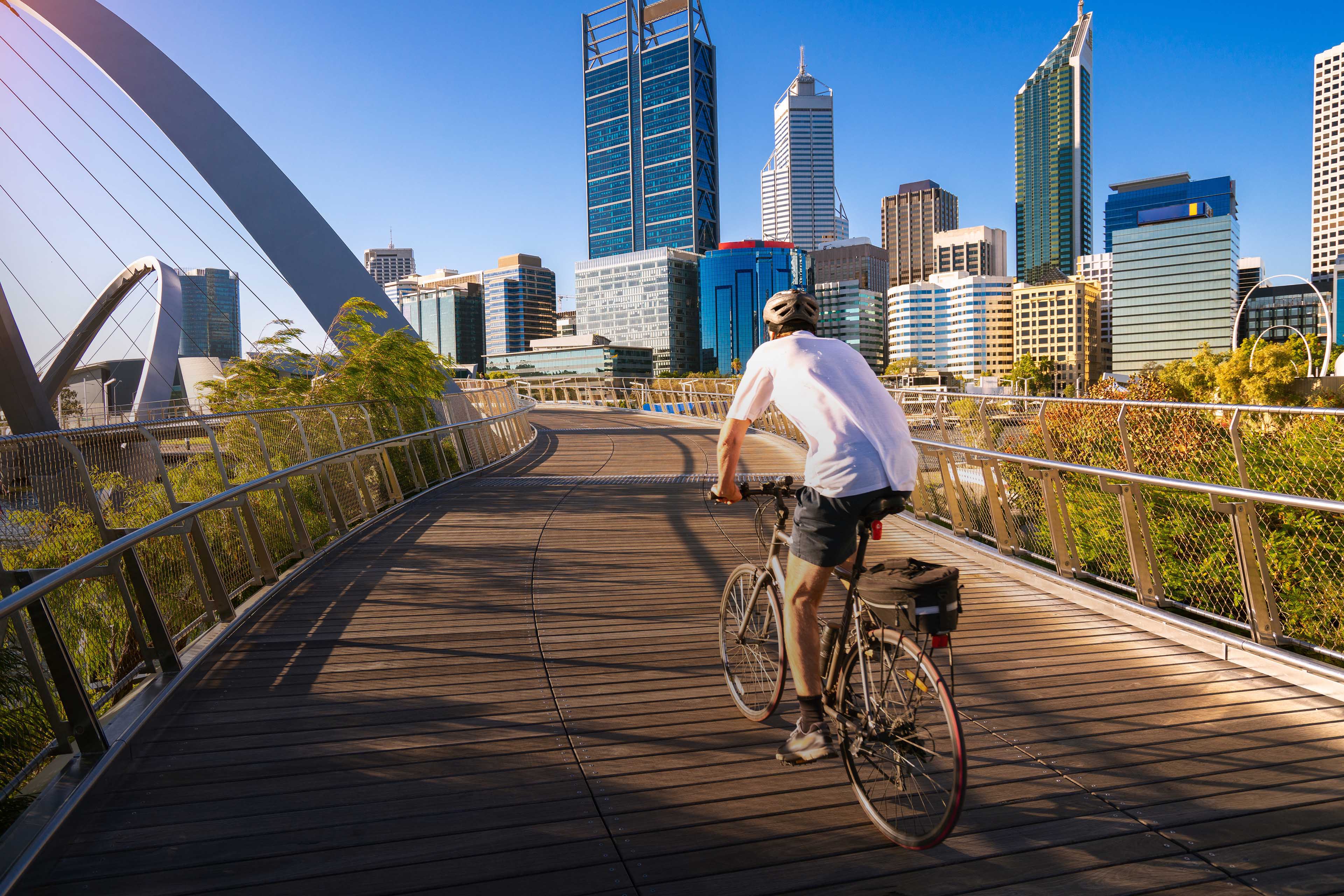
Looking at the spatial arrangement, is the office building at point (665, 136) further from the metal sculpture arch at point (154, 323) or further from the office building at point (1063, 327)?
the metal sculpture arch at point (154, 323)

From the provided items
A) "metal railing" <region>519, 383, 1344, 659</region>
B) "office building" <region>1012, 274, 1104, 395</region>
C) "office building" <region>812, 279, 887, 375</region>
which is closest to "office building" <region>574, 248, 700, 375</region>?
A: "office building" <region>812, 279, 887, 375</region>

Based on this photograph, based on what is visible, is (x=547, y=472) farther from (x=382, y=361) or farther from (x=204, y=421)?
(x=204, y=421)

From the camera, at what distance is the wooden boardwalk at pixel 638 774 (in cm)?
256

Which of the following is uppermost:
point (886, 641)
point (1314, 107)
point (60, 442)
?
point (1314, 107)

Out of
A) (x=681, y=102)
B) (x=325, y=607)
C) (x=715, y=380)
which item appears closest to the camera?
(x=325, y=607)

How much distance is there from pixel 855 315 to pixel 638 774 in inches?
7700

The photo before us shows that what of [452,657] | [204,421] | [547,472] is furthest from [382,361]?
[452,657]

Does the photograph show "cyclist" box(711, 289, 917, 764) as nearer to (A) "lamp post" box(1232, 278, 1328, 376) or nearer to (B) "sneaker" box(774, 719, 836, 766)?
(B) "sneaker" box(774, 719, 836, 766)

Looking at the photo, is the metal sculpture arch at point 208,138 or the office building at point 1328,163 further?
the office building at point 1328,163

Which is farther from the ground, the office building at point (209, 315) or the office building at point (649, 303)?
the office building at point (649, 303)

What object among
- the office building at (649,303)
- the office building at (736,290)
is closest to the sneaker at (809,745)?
the office building at (649,303)

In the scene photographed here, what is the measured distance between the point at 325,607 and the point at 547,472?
29.7 feet

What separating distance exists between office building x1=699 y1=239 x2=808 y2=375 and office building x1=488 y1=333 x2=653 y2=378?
1324cm

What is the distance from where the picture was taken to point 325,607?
5676mm
